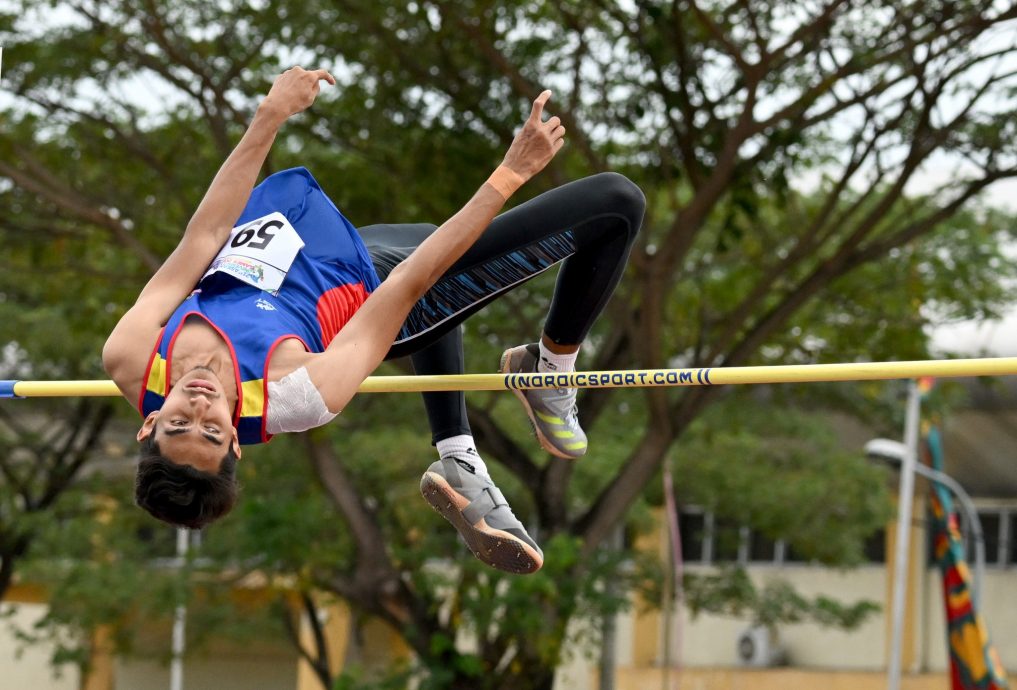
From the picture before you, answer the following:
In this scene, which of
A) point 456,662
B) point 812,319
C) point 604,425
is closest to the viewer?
point 456,662

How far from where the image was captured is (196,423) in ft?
12.0

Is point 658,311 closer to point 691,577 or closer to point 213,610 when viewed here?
point 691,577

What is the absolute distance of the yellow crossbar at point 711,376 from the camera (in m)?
4.12

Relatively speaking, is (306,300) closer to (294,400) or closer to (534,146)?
(294,400)

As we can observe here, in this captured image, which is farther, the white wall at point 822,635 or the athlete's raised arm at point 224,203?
the white wall at point 822,635

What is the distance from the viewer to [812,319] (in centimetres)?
1190

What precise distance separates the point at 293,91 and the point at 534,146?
0.64 m

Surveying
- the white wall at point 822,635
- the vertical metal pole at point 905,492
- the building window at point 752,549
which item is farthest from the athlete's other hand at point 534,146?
the white wall at point 822,635

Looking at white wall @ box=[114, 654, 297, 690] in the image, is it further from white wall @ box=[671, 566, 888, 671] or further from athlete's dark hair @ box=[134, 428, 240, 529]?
athlete's dark hair @ box=[134, 428, 240, 529]

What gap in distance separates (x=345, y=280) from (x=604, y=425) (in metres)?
10.4

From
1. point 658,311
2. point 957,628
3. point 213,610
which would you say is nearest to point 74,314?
point 213,610

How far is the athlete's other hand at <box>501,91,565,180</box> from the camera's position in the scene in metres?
3.92

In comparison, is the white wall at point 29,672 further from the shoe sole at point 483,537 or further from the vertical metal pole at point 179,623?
the shoe sole at point 483,537

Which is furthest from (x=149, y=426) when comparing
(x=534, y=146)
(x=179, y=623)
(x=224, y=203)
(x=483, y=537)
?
(x=179, y=623)
